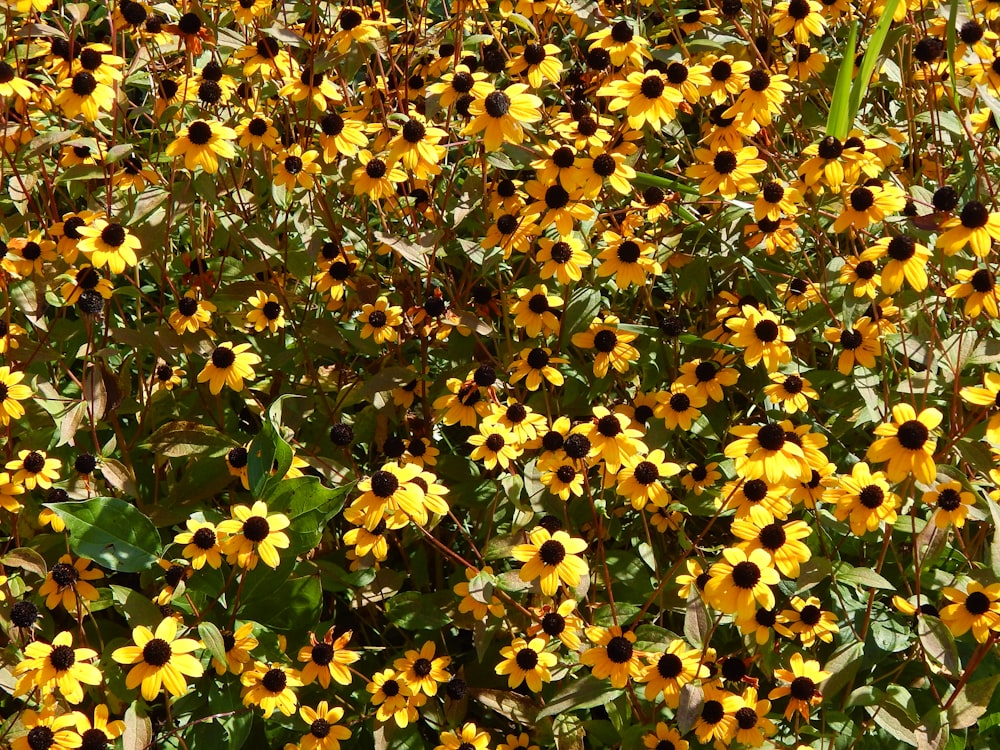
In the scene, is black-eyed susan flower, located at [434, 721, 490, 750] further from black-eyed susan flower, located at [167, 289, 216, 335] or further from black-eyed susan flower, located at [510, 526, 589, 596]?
black-eyed susan flower, located at [167, 289, 216, 335]

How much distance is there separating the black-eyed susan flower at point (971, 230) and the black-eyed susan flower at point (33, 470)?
6.58ft

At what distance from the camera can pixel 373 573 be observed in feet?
8.21

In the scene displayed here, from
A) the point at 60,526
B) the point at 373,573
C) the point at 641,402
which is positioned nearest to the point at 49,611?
the point at 60,526

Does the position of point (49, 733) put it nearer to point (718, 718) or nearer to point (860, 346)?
point (718, 718)

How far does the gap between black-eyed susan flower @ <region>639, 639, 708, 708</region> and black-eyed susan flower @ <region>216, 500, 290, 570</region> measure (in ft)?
2.57

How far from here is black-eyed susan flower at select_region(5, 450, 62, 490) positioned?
7.80ft

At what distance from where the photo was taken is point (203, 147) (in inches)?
95.9

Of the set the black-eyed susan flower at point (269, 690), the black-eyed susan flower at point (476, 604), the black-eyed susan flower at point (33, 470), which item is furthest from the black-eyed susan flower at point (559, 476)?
the black-eyed susan flower at point (33, 470)

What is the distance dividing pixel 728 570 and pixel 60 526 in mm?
Result: 1415

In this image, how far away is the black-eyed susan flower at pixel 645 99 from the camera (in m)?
2.50

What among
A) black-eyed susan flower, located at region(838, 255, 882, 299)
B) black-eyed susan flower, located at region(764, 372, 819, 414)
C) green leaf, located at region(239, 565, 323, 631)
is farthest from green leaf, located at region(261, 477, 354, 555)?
black-eyed susan flower, located at region(838, 255, 882, 299)

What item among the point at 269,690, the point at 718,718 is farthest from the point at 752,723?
the point at 269,690

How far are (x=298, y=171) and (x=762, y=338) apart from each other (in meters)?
1.20

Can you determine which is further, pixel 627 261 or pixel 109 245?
pixel 627 261
